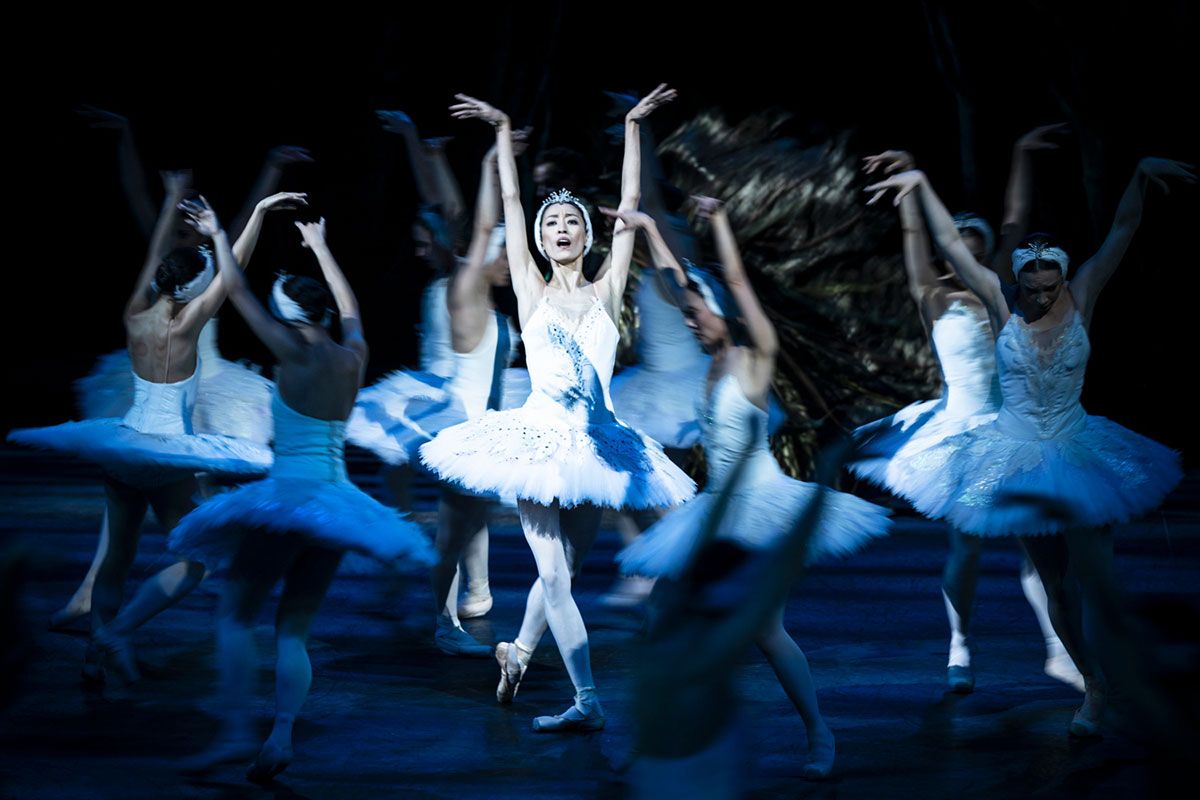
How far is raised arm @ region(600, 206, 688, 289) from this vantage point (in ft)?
14.6

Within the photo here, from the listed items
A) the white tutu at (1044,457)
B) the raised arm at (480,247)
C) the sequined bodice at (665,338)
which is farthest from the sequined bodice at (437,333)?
the white tutu at (1044,457)

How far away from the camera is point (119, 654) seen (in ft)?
15.2

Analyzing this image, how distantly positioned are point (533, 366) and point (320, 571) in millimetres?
992

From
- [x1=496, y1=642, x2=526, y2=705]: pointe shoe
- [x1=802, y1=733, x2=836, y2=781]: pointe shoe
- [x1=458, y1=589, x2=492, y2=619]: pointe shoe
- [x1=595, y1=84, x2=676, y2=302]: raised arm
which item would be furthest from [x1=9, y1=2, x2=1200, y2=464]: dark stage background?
[x1=802, y1=733, x2=836, y2=781]: pointe shoe

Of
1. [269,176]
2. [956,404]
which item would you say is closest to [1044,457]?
[956,404]

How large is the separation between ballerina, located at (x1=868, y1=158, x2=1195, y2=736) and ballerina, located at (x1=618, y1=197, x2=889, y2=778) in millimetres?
510

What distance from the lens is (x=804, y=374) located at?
866cm

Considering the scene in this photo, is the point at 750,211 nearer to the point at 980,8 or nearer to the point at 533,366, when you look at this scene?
the point at 980,8

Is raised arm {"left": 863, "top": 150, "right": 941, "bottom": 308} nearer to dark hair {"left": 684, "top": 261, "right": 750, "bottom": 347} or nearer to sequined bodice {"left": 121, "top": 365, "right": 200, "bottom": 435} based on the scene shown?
dark hair {"left": 684, "top": 261, "right": 750, "bottom": 347}

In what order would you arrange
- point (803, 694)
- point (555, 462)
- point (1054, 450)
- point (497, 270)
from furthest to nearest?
1. point (497, 270)
2. point (1054, 450)
3. point (555, 462)
4. point (803, 694)

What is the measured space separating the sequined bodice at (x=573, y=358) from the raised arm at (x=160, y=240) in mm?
1474

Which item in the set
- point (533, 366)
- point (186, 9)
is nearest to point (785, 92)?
point (186, 9)

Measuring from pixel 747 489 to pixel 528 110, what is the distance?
27.2 feet

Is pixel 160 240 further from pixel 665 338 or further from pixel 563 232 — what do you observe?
pixel 665 338
